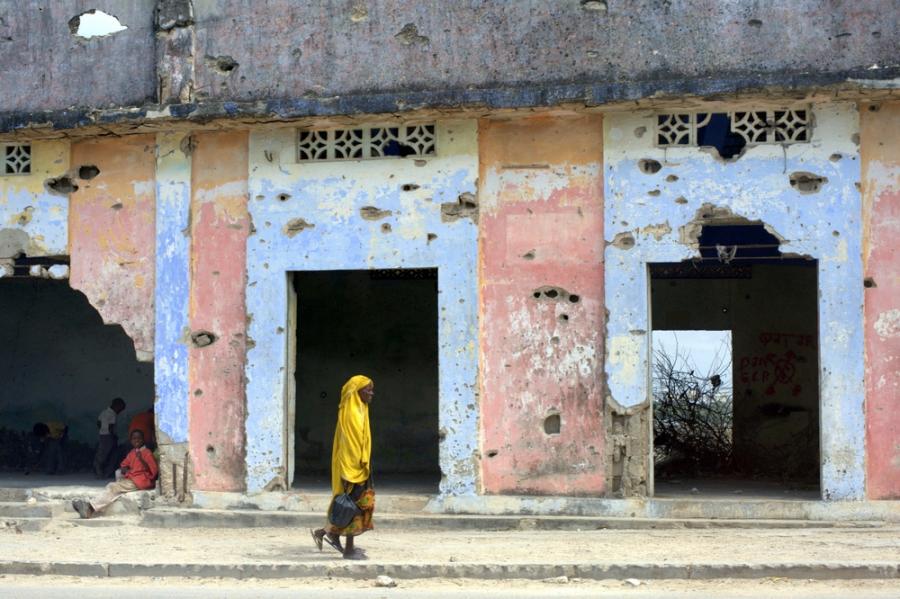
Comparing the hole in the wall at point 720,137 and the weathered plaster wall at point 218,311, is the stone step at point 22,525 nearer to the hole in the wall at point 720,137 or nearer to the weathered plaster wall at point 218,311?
the weathered plaster wall at point 218,311

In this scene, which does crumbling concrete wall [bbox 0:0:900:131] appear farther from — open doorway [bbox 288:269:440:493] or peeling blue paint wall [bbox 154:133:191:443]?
open doorway [bbox 288:269:440:493]

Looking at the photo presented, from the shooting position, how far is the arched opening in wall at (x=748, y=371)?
50.0 ft

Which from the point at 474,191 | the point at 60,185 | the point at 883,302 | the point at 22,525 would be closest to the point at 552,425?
the point at 474,191

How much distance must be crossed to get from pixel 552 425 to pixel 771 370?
5040mm

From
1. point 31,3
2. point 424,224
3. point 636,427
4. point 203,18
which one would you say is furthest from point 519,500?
point 31,3

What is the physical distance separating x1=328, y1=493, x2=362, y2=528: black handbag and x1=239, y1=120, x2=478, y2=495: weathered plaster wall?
238cm

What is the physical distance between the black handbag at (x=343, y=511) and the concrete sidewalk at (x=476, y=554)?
28 centimetres

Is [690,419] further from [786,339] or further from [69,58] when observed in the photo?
[69,58]

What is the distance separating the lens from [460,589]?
8414 millimetres

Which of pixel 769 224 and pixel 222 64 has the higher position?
pixel 222 64

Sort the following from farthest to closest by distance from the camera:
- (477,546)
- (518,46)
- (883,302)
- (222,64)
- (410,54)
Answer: (222,64), (410,54), (518,46), (883,302), (477,546)

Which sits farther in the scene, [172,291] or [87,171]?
[87,171]

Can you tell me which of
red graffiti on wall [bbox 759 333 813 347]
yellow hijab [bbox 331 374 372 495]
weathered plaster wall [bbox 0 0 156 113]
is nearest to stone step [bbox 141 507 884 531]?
yellow hijab [bbox 331 374 372 495]

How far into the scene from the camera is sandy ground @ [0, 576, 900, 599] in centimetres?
809
